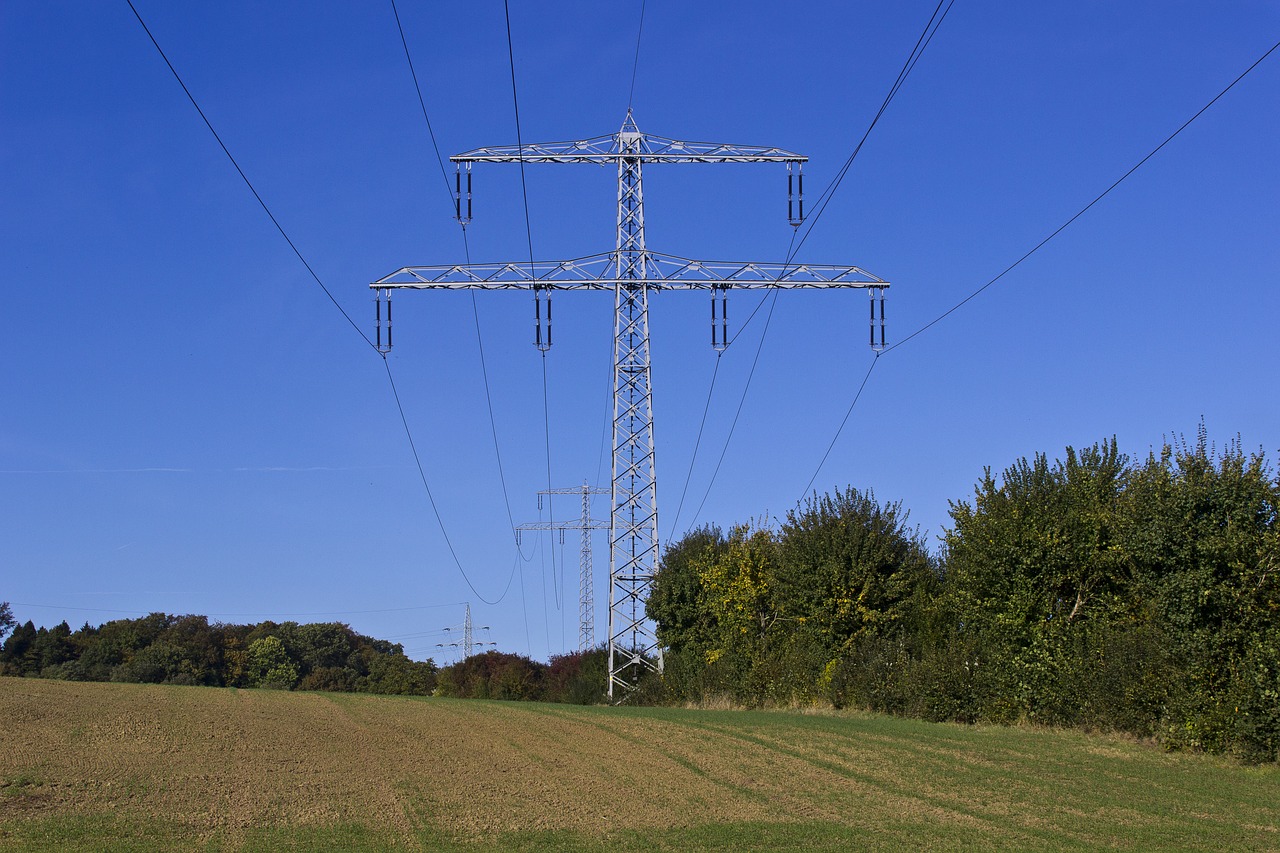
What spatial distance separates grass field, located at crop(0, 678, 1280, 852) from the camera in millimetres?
15352

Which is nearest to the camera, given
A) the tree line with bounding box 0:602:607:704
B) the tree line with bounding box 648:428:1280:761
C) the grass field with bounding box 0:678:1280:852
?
the grass field with bounding box 0:678:1280:852

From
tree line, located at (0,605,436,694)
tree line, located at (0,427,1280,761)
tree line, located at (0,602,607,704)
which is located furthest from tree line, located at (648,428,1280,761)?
tree line, located at (0,605,436,694)

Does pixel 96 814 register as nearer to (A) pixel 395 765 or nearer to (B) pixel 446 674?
(A) pixel 395 765

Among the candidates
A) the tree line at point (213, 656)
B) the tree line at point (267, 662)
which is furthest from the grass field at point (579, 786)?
the tree line at point (213, 656)

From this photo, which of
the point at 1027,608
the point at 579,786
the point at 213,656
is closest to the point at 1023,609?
the point at 1027,608

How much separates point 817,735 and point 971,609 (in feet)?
25.3

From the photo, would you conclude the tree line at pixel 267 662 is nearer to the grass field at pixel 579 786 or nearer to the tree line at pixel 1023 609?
the tree line at pixel 1023 609

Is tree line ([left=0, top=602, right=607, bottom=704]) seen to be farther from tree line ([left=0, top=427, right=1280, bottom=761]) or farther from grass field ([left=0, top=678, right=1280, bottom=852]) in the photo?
grass field ([left=0, top=678, right=1280, bottom=852])

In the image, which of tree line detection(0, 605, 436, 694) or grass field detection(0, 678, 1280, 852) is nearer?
grass field detection(0, 678, 1280, 852)

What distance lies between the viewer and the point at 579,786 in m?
19.5

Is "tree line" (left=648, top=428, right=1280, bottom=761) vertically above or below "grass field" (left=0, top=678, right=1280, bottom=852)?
above

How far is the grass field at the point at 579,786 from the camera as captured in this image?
604 inches

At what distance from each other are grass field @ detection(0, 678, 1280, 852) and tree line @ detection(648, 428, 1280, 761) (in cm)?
158

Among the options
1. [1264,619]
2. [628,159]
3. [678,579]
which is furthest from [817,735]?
[678,579]
